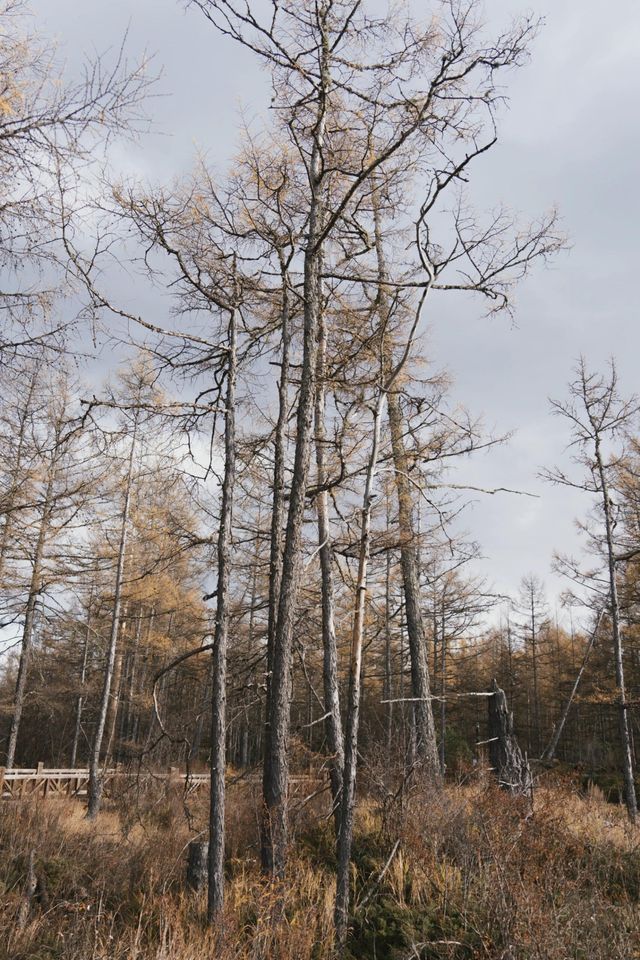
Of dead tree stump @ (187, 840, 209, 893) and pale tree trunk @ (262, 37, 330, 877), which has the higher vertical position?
pale tree trunk @ (262, 37, 330, 877)

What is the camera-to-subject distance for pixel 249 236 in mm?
7766

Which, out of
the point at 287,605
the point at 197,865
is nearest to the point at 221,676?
the point at 287,605

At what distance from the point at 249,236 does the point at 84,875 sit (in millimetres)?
7437

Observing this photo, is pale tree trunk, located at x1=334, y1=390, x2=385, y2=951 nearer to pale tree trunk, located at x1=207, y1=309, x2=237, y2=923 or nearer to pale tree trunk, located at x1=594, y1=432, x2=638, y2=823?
pale tree trunk, located at x1=207, y1=309, x2=237, y2=923

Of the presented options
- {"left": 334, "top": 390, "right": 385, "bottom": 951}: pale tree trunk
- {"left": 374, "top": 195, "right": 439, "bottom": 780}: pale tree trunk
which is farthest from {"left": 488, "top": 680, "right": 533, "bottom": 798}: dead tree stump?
{"left": 334, "top": 390, "right": 385, "bottom": 951}: pale tree trunk

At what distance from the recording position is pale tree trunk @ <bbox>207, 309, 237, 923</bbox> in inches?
216

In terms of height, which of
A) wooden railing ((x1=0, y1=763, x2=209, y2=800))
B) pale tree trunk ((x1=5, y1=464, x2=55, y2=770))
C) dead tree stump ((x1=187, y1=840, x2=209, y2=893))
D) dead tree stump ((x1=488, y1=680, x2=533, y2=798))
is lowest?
wooden railing ((x1=0, y1=763, x2=209, y2=800))

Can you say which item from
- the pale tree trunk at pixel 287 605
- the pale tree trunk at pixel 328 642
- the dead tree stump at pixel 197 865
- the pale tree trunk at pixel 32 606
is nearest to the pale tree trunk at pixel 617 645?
the pale tree trunk at pixel 328 642

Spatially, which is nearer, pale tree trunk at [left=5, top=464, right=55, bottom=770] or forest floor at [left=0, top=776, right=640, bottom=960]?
forest floor at [left=0, top=776, right=640, bottom=960]

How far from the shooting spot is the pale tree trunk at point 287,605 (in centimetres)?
558

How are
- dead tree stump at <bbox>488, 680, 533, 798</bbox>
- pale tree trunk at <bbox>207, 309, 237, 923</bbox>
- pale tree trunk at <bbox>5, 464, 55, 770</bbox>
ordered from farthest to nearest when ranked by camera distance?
1. pale tree trunk at <bbox>5, 464, 55, 770</bbox>
2. dead tree stump at <bbox>488, 680, 533, 798</bbox>
3. pale tree trunk at <bbox>207, 309, 237, 923</bbox>

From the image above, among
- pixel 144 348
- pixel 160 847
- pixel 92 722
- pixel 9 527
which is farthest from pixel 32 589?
pixel 92 722

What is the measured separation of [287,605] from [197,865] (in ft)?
9.39

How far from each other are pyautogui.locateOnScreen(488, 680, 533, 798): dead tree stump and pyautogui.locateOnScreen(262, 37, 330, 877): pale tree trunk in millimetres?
3554
